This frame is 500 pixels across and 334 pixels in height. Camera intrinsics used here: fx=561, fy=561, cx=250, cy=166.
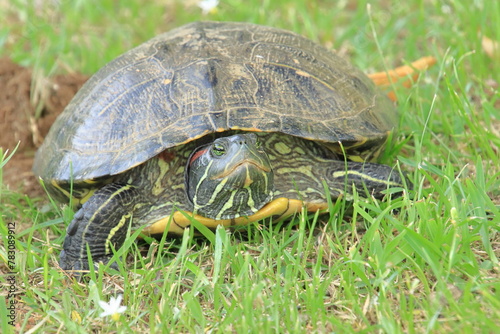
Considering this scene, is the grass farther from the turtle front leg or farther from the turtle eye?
the turtle eye

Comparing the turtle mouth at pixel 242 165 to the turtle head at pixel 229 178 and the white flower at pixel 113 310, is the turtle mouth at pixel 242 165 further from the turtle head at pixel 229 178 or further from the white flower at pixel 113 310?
the white flower at pixel 113 310

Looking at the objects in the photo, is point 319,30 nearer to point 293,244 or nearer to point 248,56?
point 248,56

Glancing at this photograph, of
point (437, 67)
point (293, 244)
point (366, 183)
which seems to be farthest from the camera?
point (437, 67)

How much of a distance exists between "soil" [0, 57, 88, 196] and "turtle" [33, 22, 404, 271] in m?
0.88

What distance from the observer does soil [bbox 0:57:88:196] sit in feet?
15.4

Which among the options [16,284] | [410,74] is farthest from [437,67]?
[16,284]

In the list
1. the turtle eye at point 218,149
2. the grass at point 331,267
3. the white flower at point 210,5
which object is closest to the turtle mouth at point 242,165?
the turtle eye at point 218,149

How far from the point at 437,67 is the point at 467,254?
2.74m

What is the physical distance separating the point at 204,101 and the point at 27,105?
2.28 metres

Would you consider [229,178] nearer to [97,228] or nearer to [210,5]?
[97,228]

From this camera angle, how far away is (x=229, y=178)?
312cm

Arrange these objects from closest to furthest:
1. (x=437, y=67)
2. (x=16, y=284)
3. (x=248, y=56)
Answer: (x=16, y=284)
(x=248, y=56)
(x=437, y=67)

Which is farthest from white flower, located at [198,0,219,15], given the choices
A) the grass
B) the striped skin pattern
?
the striped skin pattern

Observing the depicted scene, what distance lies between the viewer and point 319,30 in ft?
19.7
